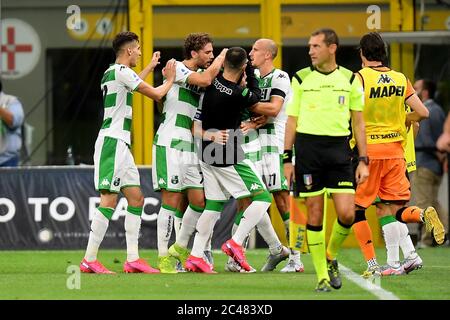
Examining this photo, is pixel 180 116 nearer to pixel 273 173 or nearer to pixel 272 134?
pixel 272 134

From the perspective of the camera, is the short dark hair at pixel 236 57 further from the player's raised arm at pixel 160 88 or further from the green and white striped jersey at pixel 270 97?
the green and white striped jersey at pixel 270 97

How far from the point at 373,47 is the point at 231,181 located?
6.00 ft

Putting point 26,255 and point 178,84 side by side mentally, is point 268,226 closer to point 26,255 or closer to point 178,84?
point 178,84

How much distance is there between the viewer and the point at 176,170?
1301cm

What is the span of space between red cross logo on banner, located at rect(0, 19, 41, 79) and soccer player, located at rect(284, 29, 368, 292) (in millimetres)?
8361

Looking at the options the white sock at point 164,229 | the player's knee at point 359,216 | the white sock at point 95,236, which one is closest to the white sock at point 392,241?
the player's knee at point 359,216

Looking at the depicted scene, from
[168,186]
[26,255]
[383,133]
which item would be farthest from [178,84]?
[26,255]

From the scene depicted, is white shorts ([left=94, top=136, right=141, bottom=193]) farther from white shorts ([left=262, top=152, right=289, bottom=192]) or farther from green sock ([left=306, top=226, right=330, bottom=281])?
green sock ([left=306, top=226, right=330, bottom=281])

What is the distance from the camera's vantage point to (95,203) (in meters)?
17.4

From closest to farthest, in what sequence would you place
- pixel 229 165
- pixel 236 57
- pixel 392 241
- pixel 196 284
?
pixel 196 284
pixel 236 57
pixel 229 165
pixel 392 241

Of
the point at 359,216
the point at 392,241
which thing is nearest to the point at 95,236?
the point at 359,216

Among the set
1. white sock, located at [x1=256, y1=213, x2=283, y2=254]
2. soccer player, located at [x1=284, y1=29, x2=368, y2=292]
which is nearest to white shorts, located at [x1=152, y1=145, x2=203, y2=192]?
white sock, located at [x1=256, y1=213, x2=283, y2=254]

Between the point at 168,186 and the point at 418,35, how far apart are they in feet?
21.2

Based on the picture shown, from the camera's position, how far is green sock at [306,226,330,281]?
1064 centimetres
